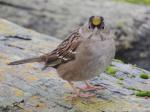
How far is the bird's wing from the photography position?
21.6 ft

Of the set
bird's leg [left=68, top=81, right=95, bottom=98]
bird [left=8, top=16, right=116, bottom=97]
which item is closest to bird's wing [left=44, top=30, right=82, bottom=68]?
bird [left=8, top=16, right=116, bottom=97]

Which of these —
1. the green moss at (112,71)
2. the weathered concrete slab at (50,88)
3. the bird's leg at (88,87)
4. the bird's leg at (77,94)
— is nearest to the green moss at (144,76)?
the weathered concrete slab at (50,88)

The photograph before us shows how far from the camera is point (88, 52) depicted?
253 inches

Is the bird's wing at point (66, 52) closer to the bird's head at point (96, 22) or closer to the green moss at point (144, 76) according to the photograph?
the bird's head at point (96, 22)

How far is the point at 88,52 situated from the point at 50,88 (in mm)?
736

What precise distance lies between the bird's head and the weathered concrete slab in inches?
32.2

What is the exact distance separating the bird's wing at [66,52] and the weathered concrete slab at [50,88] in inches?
11.7

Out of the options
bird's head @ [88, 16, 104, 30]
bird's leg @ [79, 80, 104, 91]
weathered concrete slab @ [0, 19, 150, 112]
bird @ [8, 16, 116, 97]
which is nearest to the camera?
bird's head @ [88, 16, 104, 30]

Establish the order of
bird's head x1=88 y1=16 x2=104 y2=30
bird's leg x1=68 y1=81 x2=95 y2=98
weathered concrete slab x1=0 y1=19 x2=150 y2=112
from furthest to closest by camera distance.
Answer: bird's leg x1=68 y1=81 x2=95 y2=98
weathered concrete slab x1=0 y1=19 x2=150 y2=112
bird's head x1=88 y1=16 x2=104 y2=30

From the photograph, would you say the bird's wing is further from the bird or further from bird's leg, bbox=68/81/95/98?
bird's leg, bbox=68/81/95/98

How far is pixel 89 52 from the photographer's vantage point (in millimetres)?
6422

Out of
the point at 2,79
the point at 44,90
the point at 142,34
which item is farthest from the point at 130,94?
the point at 142,34

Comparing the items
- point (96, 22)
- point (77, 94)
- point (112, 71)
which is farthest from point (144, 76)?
point (96, 22)

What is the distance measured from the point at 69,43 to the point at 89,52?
0.37 meters
